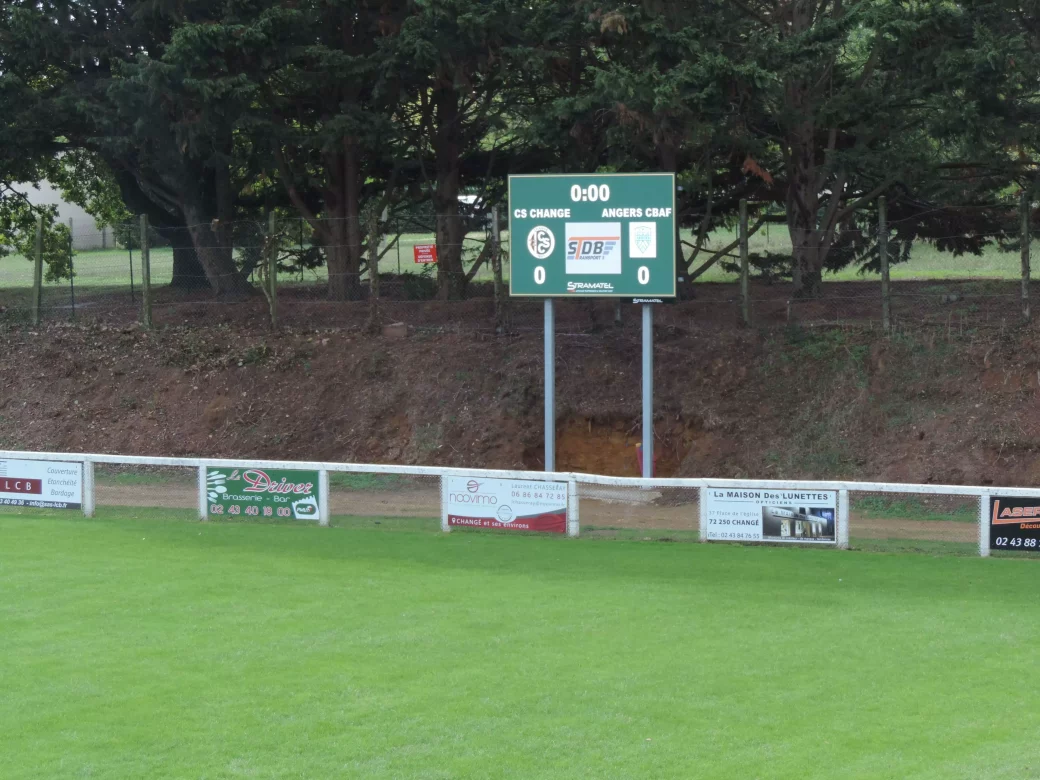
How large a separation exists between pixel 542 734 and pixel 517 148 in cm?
1918

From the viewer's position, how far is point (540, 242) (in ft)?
56.0

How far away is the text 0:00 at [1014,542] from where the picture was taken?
13.8m

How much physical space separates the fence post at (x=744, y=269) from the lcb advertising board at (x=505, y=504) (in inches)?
323

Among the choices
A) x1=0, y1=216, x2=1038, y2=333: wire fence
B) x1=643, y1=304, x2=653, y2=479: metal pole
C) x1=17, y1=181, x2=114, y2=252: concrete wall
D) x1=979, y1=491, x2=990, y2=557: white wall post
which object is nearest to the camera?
x1=979, y1=491, x2=990, y2=557: white wall post

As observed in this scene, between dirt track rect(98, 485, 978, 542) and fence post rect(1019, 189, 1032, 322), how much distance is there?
Result: 6213mm

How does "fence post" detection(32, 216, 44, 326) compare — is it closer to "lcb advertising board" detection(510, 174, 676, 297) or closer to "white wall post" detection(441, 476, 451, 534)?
"lcb advertising board" detection(510, 174, 676, 297)

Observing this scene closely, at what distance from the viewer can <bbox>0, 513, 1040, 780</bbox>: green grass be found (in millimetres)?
7527

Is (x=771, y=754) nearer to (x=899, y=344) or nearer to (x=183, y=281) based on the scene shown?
(x=899, y=344)

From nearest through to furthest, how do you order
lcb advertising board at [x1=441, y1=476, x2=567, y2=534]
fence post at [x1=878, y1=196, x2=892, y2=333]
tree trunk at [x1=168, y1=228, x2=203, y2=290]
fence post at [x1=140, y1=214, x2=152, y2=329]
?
1. lcb advertising board at [x1=441, y1=476, x2=567, y2=534]
2. fence post at [x1=878, y1=196, x2=892, y2=333]
3. fence post at [x1=140, y1=214, x2=152, y2=329]
4. tree trunk at [x1=168, y1=228, x2=203, y2=290]

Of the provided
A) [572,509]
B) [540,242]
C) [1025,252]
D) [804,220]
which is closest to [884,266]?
[1025,252]

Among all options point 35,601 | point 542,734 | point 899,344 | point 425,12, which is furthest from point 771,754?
point 425,12

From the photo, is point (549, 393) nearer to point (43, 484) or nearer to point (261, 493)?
point (261, 493)

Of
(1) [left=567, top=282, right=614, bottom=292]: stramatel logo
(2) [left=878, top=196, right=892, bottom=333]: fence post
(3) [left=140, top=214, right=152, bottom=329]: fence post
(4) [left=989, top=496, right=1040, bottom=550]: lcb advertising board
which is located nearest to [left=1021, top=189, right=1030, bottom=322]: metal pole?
(2) [left=878, top=196, right=892, bottom=333]: fence post

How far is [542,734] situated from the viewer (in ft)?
25.9
